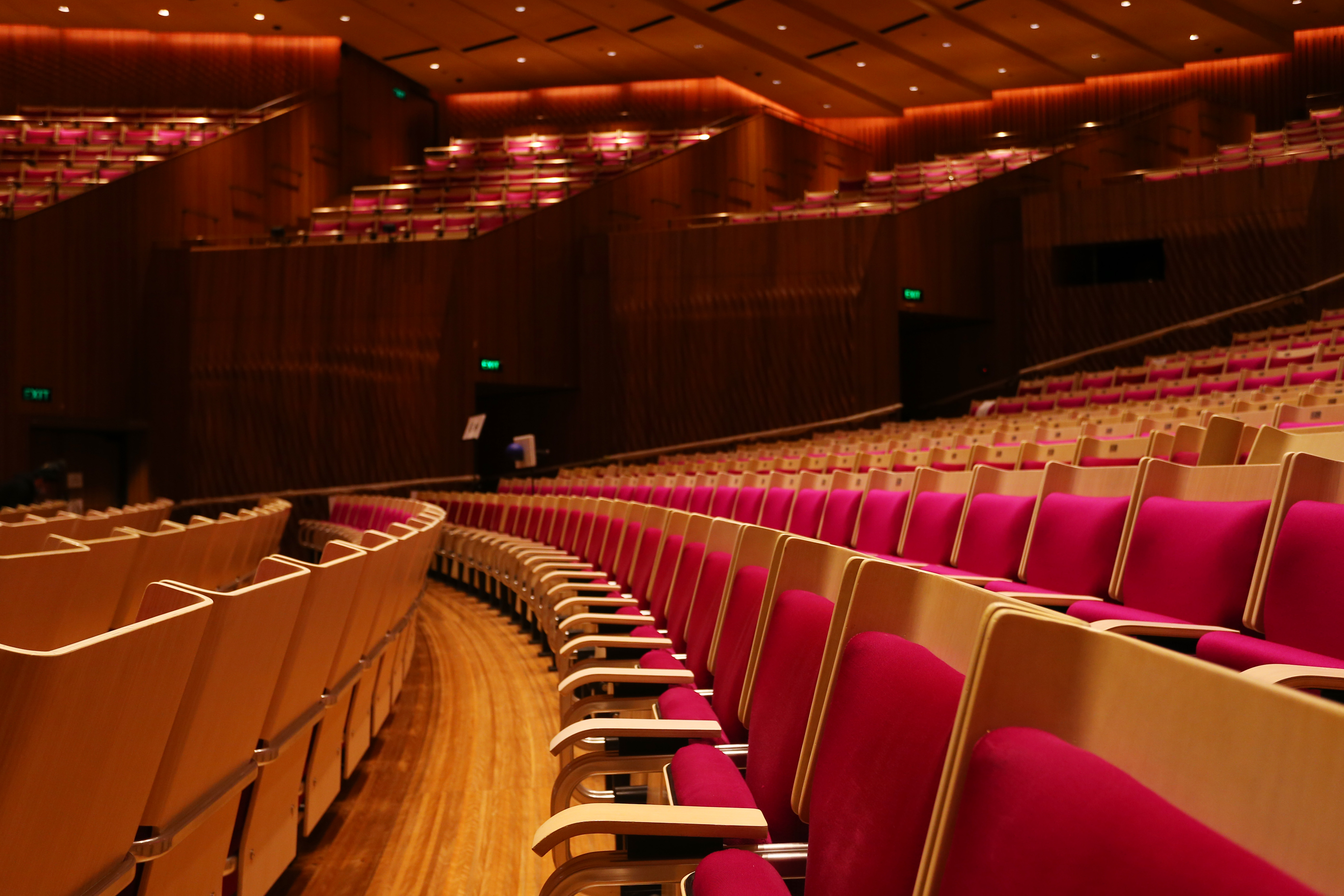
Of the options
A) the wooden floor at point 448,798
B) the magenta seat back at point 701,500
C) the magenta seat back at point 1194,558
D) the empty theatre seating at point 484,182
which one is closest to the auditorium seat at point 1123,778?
the magenta seat back at point 1194,558

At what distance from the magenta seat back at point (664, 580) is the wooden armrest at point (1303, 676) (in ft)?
1.70

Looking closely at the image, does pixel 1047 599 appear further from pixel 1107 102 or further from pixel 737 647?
pixel 1107 102

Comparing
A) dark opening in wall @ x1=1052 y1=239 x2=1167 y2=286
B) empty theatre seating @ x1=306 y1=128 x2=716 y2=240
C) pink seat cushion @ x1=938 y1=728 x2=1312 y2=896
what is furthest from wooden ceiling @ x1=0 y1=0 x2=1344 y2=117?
pink seat cushion @ x1=938 y1=728 x2=1312 y2=896

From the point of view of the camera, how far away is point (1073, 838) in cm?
16

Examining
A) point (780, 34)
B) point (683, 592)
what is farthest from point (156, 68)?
point (683, 592)

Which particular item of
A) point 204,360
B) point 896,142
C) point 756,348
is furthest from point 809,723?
point 896,142

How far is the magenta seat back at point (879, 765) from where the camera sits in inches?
9.3

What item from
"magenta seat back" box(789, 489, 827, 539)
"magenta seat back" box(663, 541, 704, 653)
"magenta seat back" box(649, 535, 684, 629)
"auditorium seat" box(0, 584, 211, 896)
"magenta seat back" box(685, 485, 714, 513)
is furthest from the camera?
"magenta seat back" box(685, 485, 714, 513)

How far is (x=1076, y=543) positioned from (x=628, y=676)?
0.99 ft

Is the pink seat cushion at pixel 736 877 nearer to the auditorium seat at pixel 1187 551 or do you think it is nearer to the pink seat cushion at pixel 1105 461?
Result: the auditorium seat at pixel 1187 551

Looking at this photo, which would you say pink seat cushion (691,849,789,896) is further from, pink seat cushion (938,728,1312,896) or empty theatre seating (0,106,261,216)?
empty theatre seating (0,106,261,216)

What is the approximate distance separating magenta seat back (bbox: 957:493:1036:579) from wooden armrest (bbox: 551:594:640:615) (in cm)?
28

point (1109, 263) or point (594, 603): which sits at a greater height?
point (1109, 263)

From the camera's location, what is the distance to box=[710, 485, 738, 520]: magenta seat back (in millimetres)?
1233
